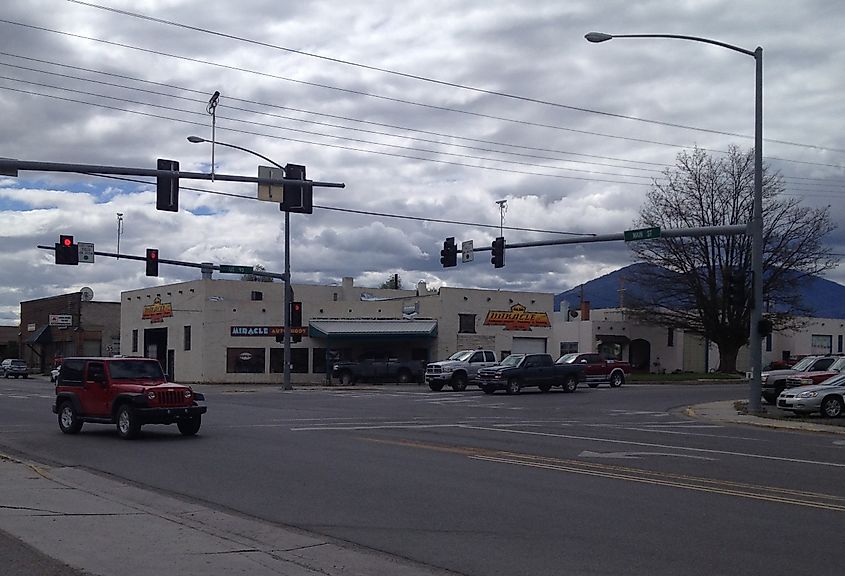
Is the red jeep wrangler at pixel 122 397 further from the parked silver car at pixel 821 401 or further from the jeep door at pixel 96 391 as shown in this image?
the parked silver car at pixel 821 401

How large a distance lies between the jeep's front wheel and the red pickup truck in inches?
1153

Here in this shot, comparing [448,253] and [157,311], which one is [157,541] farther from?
[157,311]

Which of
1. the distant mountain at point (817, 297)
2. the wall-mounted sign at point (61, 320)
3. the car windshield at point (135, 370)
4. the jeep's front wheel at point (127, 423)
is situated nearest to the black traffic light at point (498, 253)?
the car windshield at point (135, 370)

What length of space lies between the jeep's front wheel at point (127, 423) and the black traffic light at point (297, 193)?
7.01 m

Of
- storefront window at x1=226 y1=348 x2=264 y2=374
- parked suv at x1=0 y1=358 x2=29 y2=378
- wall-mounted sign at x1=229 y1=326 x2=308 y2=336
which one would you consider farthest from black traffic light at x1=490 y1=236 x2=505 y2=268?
parked suv at x1=0 y1=358 x2=29 y2=378

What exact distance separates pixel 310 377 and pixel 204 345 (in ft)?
23.2

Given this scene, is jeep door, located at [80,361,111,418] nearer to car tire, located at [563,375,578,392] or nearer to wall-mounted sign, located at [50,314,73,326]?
car tire, located at [563,375,578,392]

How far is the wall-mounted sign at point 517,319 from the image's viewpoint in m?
65.4

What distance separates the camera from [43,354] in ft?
317

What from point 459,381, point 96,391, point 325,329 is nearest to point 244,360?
point 325,329

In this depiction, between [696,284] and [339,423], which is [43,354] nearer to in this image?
[696,284]

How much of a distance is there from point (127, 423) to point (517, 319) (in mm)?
47749

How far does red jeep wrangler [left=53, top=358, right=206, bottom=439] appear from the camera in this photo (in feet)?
67.6

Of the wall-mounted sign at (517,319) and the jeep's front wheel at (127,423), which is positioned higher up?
the wall-mounted sign at (517,319)
